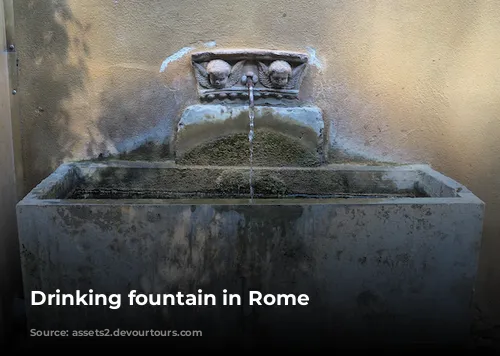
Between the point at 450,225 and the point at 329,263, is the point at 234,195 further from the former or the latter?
the point at 450,225

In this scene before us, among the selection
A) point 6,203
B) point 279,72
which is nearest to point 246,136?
point 279,72

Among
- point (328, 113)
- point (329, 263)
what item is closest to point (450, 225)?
point (329, 263)

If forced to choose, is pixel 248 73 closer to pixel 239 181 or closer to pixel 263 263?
pixel 239 181

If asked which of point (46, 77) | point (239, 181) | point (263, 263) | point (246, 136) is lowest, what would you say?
point (263, 263)

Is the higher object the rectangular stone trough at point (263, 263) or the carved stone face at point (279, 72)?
the carved stone face at point (279, 72)

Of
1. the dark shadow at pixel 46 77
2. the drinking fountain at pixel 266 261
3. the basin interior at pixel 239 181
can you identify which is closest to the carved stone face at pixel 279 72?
the basin interior at pixel 239 181

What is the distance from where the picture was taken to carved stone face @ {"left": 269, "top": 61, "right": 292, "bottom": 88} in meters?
1.97

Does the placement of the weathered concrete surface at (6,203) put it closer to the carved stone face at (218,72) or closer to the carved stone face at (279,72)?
the carved stone face at (218,72)

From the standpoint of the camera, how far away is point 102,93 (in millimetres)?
2061

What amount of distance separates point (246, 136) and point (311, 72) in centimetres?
39

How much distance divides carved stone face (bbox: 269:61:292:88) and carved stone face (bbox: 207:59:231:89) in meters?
0.18

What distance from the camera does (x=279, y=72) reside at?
197 centimetres

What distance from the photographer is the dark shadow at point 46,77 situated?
200 centimetres

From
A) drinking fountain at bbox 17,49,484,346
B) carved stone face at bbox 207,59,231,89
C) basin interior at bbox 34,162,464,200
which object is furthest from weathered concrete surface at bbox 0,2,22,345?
carved stone face at bbox 207,59,231,89
